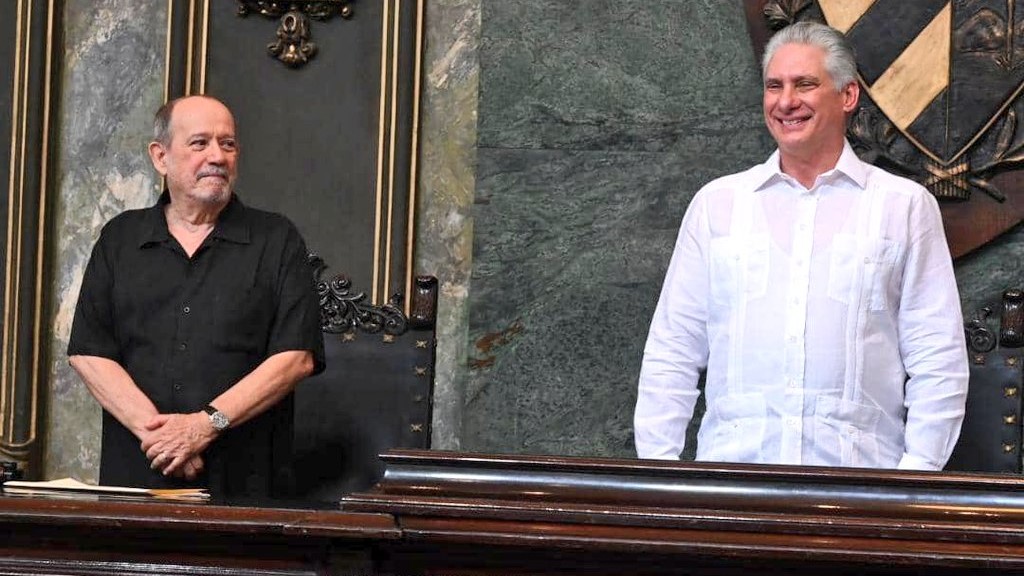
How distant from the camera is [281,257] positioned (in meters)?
3.58

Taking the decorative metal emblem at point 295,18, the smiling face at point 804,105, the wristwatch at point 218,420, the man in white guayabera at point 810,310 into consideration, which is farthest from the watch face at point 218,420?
the decorative metal emblem at point 295,18

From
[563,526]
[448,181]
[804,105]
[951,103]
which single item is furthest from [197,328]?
[951,103]

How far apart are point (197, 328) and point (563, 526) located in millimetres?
1552

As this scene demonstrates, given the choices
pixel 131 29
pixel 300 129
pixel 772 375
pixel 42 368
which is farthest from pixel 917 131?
pixel 42 368

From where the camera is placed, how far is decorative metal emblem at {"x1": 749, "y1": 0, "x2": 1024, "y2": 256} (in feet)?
13.8

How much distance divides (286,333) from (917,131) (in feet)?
5.61

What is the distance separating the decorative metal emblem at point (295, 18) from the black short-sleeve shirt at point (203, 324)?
1.12 m

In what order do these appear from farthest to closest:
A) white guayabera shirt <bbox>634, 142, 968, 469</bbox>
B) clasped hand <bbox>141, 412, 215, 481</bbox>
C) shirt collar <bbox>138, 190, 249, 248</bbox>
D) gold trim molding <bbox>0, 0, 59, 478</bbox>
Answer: gold trim molding <bbox>0, 0, 59, 478</bbox>, shirt collar <bbox>138, 190, 249, 248</bbox>, clasped hand <bbox>141, 412, 215, 481</bbox>, white guayabera shirt <bbox>634, 142, 968, 469</bbox>

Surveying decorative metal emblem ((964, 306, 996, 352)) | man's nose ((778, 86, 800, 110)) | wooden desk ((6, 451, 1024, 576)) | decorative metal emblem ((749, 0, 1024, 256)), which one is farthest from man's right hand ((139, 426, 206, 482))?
decorative metal emblem ((749, 0, 1024, 256))

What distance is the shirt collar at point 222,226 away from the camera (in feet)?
11.8

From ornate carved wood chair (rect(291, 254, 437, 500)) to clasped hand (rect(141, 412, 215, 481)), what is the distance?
34cm

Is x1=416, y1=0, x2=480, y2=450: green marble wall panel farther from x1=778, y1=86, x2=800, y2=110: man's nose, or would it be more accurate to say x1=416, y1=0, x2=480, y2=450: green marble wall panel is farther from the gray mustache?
x1=778, y1=86, x2=800, y2=110: man's nose

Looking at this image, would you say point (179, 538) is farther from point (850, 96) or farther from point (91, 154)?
point (91, 154)

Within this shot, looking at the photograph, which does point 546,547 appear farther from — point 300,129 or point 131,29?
point 131,29
